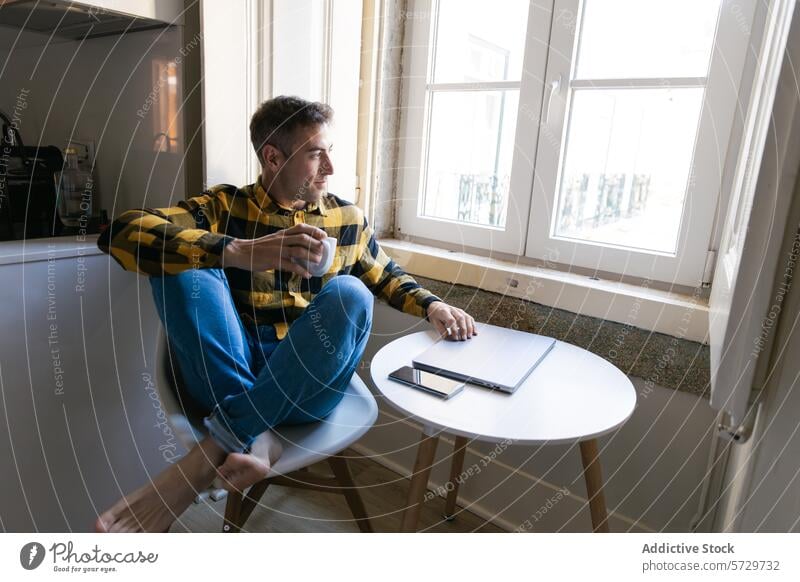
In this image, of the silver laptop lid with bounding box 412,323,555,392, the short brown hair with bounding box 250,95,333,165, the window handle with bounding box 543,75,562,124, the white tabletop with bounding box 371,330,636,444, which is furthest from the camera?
the window handle with bounding box 543,75,562,124

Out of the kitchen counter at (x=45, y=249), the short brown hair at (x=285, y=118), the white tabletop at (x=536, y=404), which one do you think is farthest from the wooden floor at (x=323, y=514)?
the short brown hair at (x=285, y=118)

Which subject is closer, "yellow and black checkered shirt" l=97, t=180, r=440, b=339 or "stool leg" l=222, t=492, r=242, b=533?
"yellow and black checkered shirt" l=97, t=180, r=440, b=339

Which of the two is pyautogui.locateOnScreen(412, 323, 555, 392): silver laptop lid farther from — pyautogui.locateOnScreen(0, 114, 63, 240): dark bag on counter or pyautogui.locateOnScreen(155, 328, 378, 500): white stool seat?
pyautogui.locateOnScreen(0, 114, 63, 240): dark bag on counter

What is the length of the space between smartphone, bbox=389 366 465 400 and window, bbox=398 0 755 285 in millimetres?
426

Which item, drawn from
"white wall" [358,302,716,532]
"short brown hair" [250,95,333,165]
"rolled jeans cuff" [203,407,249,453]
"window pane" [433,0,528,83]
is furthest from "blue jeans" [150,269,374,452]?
"window pane" [433,0,528,83]

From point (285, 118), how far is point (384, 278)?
0.30m

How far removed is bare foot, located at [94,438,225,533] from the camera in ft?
2.10

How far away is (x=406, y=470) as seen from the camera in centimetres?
119

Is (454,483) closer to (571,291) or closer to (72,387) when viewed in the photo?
(571,291)

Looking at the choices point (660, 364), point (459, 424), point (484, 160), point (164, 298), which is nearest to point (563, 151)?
point (484, 160)

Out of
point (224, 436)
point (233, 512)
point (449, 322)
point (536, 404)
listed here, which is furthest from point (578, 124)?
point (233, 512)
